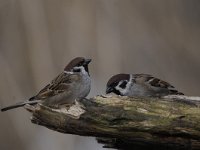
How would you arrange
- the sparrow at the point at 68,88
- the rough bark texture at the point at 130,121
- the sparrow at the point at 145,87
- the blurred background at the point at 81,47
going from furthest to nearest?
the blurred background at the point at 81,47 < the sparrow at the point at 145,87 < the sparrow at the point at 68,88 < the rough bark texture at the point at 130,121

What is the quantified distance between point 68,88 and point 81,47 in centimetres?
71

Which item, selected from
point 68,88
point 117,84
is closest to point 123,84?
point 117,84

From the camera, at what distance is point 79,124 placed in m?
2.41

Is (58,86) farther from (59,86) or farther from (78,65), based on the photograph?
(78,65)

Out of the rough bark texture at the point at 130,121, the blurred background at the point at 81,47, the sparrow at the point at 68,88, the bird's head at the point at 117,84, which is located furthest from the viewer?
the blurred background at the point at 81,47

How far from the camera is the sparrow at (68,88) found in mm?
3281

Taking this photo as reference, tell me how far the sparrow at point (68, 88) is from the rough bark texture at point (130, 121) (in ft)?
2.55

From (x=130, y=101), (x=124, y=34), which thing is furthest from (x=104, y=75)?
(x=130, y=101)

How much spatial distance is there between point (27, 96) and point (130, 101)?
1605 mm

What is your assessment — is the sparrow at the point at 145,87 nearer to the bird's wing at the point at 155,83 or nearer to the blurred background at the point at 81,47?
the bird's wing at the point at 155,83

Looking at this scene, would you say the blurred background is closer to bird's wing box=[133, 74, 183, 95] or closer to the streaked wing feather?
bird's wing box=[133, 74, 183, 95]

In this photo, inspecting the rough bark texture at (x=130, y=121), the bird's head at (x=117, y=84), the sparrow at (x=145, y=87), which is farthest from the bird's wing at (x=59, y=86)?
the rough bark texture at (x=130, y=121)

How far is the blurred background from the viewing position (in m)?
3.93

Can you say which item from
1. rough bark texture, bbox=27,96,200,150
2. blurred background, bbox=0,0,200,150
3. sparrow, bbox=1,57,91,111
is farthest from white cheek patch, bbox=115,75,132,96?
rough bark texture, bbox=27,96,200,150
